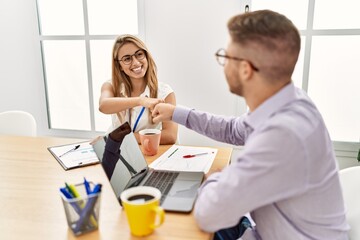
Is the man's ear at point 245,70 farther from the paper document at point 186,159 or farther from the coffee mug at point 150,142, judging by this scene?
the coffee mug at point 150,142

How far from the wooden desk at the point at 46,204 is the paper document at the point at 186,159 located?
40 mm

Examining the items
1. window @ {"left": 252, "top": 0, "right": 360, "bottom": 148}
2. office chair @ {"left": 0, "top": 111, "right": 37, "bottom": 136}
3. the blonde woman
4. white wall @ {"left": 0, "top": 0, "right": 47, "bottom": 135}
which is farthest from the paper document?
white wall @ {"left": 0, "top": 0, "right": 47, "bottom": 135}

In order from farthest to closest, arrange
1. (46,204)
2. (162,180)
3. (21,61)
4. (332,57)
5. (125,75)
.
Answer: (21,61), (332,57), (125,75), (162,180), (46,204)

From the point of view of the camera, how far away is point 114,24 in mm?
2789

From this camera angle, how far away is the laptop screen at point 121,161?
1059 mm

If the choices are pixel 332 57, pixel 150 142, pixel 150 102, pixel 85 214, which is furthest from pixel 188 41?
pixel 85 214

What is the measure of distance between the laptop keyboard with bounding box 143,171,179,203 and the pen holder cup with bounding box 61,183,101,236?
244mm

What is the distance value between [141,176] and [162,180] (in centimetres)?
9

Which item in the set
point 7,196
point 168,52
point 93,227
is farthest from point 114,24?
point 93,227

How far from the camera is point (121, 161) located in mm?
1127

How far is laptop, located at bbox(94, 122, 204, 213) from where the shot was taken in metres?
1.04

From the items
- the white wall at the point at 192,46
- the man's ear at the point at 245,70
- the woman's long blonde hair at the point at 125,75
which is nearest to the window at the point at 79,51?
the white wall at the point at 192,46

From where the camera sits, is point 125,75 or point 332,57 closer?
point 125,75

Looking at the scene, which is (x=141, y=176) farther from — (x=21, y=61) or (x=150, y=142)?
(x=21, y=61)
